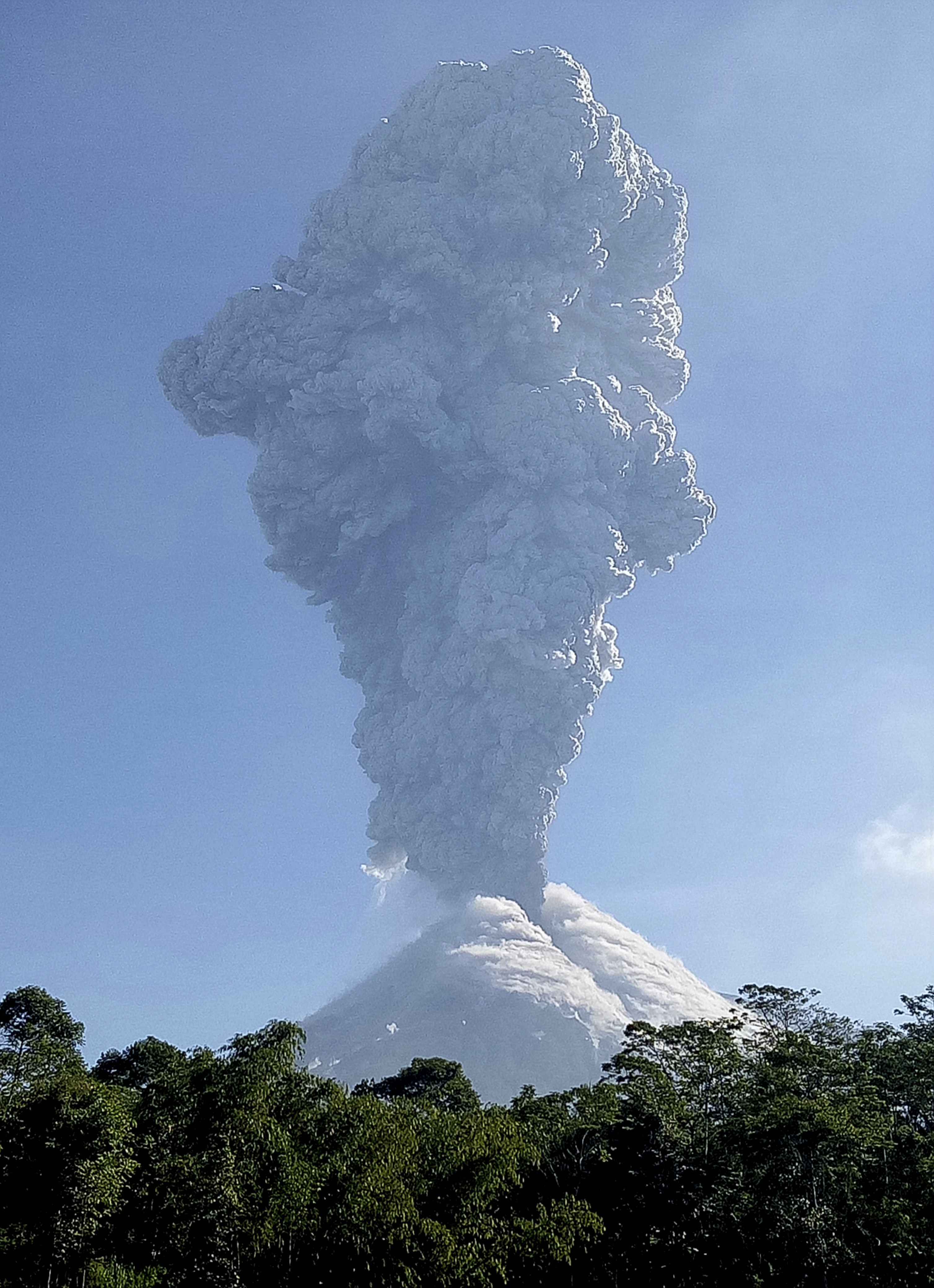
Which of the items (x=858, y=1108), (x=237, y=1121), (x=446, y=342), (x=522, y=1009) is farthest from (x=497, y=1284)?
(x=446, y=342)

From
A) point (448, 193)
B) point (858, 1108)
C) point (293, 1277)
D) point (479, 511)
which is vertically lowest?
point (293, 1277)

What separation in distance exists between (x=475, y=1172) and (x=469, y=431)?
167 ft

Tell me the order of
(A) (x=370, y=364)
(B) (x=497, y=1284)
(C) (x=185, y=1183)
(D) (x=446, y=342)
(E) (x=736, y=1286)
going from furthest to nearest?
(D) (x=446, y=342) < (A) (x=370, y=364) < (E) (x=736, y=1286) < (B) (x=497, y=1284) < (C) (x=185, y=1183)

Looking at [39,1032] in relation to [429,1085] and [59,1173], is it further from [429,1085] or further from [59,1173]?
[429,1085]

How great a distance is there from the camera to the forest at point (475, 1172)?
1603 centimetres

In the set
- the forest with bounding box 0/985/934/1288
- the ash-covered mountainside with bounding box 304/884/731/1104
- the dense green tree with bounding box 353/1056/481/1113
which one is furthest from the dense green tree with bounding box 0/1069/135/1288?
the ash-covered mountainside with bounding box 304/884/731/1104

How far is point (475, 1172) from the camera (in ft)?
55.9

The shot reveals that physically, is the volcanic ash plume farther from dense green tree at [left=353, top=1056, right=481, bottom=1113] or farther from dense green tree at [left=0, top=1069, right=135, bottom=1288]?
dense green tree at [left=0, top=1069, right=135, bottom=1288]

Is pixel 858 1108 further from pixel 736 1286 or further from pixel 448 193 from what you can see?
pixel 448 193

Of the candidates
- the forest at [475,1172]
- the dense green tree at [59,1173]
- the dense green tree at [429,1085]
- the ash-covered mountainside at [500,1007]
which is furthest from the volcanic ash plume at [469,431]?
the dense green tree at [59,1173]

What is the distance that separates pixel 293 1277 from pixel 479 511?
1945 inches

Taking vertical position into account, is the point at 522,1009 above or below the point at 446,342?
below

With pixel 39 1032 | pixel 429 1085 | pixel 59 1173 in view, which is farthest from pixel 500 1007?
pixel 59 1173

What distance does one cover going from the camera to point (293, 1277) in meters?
16.8
